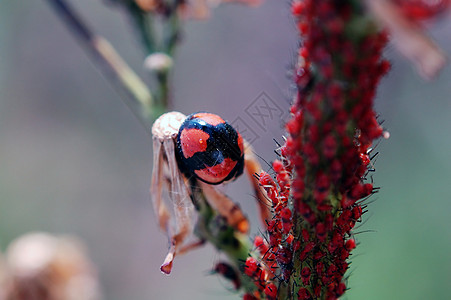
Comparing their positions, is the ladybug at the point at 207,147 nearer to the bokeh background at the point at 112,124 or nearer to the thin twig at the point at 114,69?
the thin twig at the point at 114,69

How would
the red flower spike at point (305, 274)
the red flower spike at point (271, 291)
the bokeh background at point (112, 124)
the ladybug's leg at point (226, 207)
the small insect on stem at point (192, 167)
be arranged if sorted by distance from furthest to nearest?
the bokeh background at point (112, 124)
the ladybug's leg at point (226, 207)
the small insect on stem at point (192, 167)
the red flower spike at point (271, 291)
the red flower spike at point (305, 274)

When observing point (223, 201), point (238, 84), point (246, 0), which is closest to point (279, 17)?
point (238, 84)

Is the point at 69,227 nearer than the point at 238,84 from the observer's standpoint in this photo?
Yes

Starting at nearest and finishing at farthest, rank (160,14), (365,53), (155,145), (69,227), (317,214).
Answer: (365,53) < (317,214) < (155,145) < (160,14) < (69,227)

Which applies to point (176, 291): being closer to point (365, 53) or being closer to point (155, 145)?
point (155, 145)

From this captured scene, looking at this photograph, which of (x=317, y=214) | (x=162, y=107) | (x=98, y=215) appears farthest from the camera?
(x=98, y=215)

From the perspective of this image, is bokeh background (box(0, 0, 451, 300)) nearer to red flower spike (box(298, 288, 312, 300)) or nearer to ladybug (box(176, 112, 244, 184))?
ladybug (box(176, 112, 244, 184))

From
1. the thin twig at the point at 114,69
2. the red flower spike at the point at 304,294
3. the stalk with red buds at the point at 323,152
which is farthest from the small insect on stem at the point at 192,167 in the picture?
the thin twig at the point at 114,69

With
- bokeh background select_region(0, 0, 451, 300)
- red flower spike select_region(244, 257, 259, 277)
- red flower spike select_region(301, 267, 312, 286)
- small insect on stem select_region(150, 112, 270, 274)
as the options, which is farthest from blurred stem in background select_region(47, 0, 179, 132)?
bokeh background select_region(0, 0, 451, 300)
